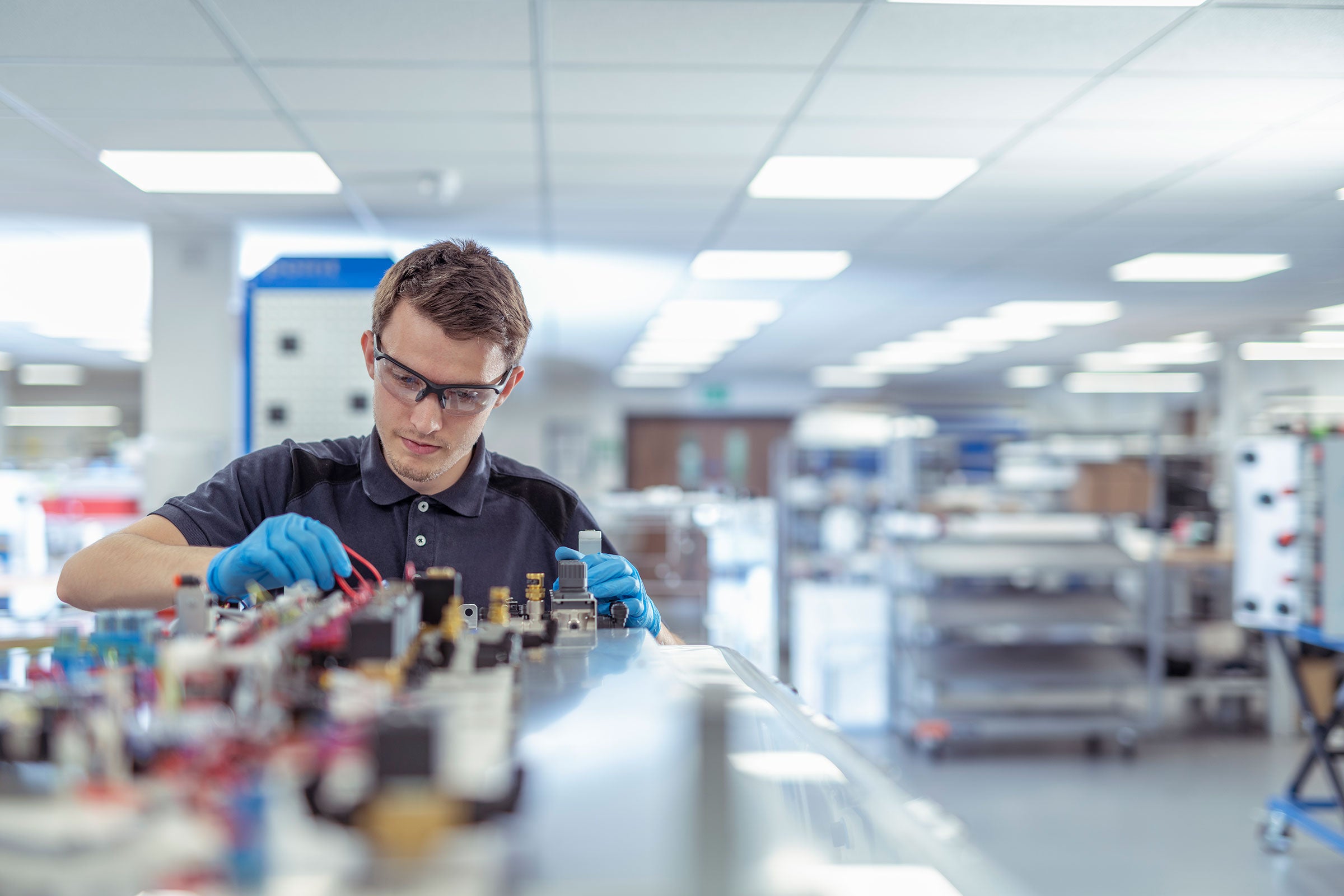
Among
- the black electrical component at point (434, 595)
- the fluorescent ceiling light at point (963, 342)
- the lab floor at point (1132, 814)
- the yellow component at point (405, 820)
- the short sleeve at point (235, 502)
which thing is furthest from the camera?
the fluorescent ceiling light at point (963, 342)

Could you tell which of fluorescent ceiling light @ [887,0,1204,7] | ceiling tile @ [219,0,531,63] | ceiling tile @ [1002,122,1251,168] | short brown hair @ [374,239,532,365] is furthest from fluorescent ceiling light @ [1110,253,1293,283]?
short brown hair @ [374,239,532,365]

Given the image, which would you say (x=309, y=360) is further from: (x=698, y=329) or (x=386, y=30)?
(x=698, y=329)

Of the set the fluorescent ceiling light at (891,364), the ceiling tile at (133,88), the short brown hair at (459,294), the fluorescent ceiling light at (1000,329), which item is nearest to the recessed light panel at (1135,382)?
the fluorescent ceiling light at (891,364)

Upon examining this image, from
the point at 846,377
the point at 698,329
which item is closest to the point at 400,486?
the point at 698,329

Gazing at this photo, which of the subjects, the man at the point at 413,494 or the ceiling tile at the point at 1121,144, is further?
the ceiling tile at the point at 1121,144

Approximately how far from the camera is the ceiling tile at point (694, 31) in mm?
2129

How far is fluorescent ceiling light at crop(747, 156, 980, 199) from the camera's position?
3.25 meters

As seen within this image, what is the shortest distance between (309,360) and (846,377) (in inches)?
299

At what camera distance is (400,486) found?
1.49 metres

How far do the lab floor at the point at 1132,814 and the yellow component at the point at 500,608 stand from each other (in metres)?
1.81

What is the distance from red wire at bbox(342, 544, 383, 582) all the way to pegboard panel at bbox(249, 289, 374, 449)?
283 centimetres

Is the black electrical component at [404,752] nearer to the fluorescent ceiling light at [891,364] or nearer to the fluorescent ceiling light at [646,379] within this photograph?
the fluorescent ceiling light at [891,364]

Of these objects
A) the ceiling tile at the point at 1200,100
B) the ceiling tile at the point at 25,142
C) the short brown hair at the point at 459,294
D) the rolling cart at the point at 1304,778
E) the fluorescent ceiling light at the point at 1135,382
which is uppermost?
the ceiling tile at the point at 25,142

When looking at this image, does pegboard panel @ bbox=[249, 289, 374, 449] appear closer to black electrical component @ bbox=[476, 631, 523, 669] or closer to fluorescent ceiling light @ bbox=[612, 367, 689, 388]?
black electrical component @ bbox=[476, 631, 523, 669]
